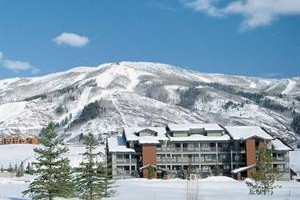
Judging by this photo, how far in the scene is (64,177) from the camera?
4138 centimetres

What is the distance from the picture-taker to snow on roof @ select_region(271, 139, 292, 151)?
353 ft

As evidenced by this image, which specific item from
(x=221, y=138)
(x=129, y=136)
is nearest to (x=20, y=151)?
(x=129, y=136)

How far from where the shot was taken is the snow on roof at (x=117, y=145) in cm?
10869

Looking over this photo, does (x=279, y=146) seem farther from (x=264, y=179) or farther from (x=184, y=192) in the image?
(x=264, y=179)

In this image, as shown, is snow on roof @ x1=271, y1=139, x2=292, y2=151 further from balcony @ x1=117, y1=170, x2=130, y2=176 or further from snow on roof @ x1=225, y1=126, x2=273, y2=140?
balcony @ x1=117, y1=170, x2=130, y2=176

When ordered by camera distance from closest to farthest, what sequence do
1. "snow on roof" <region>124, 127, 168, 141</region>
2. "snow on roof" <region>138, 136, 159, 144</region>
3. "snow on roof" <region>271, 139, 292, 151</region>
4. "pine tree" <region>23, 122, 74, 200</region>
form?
"pine tree" <region>23, 122, 74, 200</region> → "snow on roof" <region>271, 139, 292, 151</region> → "snow on roof" <region>138, 136, 159, 144</region> → "snow on roof" <region>124, 127, 168, 141</region>

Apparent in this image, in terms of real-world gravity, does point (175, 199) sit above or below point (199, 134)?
below

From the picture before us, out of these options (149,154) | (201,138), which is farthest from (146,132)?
(201,138)

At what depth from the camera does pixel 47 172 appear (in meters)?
41.3

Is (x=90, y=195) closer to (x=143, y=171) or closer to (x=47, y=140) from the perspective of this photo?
(x=47, y=140)

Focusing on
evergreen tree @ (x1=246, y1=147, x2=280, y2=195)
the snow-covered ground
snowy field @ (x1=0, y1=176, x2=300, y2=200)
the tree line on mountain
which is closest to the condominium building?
the snow-covered ground

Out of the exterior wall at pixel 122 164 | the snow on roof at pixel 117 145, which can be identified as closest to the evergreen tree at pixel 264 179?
the snow on roof at pixel 117 145

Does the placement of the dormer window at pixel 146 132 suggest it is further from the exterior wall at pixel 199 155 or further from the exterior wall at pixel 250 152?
the exterior wall at pixel 250 152

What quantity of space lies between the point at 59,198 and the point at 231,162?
229 ft
